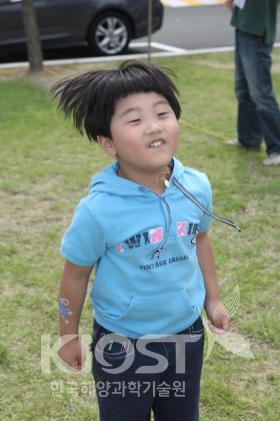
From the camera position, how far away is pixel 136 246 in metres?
1.66

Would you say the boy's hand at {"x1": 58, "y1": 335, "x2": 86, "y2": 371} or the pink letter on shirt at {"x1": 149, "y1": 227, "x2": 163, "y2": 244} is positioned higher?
the pink letter on shirt at {"x1": 149, "y1": 227, "x2": 163, "y2": 244}

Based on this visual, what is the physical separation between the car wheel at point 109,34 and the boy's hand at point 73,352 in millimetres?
7974

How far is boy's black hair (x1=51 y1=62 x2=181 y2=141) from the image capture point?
1624 mm

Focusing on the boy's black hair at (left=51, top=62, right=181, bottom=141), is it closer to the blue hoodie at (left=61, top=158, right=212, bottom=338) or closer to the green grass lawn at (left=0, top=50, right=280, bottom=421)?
the blue hoodie at (left=61, top=158, right=212, bottom=338)

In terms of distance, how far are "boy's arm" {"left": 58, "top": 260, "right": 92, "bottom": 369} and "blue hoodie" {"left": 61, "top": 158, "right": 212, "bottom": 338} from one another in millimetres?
35

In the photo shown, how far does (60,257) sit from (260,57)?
2217 millimetres

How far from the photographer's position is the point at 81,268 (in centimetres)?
170

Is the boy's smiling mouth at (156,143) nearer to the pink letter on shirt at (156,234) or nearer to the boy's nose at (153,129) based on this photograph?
the boy's nose at (153,129)

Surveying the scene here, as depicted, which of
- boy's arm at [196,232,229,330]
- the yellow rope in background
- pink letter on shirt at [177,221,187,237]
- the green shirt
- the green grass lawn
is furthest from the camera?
the yellow rope in background

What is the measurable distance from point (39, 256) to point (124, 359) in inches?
76.9

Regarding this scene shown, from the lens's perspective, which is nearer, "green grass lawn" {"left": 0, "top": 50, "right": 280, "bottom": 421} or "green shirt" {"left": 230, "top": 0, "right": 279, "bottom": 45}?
"green grass lawn" {"left": 0, "top": 50, "right": 280, "bottom": 421}

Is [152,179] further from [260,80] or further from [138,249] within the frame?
[260,80]

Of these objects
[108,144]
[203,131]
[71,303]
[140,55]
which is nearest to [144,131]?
[108,144]

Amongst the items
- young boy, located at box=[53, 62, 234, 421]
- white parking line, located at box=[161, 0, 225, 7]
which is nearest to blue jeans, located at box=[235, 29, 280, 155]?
young boy, located at box=[53, 62, 234, 421]
